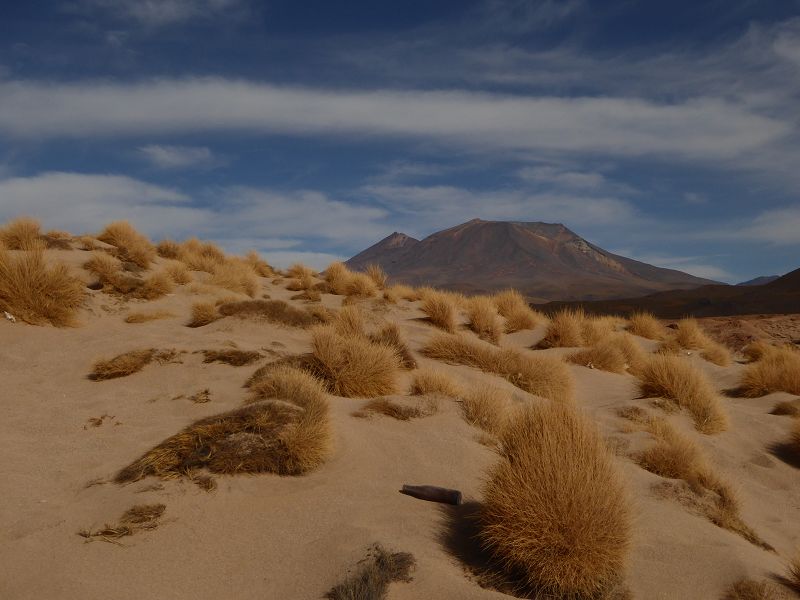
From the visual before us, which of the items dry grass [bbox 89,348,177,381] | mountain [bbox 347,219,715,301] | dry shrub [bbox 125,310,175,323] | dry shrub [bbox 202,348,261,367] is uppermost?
mountain [bbox 347,219,715,301]

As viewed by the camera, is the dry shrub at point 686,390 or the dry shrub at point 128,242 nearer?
Result: the dry shrub at point 686,390

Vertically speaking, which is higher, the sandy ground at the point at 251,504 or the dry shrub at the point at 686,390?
the dry shrub at the point at 686,390

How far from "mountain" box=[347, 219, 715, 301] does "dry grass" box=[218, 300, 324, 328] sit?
109m

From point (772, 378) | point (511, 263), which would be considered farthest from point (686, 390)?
point (511, 263)

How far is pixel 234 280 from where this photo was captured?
44.8 feet

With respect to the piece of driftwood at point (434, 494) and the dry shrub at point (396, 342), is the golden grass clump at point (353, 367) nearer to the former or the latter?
the dry shrub at point (396, 342)

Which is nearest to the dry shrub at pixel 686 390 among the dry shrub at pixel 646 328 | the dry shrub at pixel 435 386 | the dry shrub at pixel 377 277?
the dry shrub at pixel 435 386

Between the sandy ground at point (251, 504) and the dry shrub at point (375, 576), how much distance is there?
0.08 metres

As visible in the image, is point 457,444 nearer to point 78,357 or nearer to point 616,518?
point 616,518

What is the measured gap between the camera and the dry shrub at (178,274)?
40.9ft

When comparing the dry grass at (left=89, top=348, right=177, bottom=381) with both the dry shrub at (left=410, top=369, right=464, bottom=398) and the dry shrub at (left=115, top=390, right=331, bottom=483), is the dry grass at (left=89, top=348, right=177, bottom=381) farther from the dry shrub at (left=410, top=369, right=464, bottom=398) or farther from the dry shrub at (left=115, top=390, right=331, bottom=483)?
the dry shrub at (left=410, top=369, right=464, bottom=398)

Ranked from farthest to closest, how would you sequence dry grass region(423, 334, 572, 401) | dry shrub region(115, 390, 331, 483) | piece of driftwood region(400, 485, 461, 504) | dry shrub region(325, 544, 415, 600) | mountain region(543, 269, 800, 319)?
mountain region(543, 269, 800, 319) < dry grass region(423, 334, 572, 401) < dry shrub region(115, 390, 331, 483) < piece of driftwood region(400, 485, 461, 504) < dry shrub region(325, 544, 415, 600)

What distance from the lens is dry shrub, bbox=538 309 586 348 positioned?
12.1 meters

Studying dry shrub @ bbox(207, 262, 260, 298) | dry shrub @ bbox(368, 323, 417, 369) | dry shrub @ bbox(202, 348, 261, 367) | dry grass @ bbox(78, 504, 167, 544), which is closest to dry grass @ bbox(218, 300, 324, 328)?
dry shrub @ bbox(368, 323, 417, 369)
